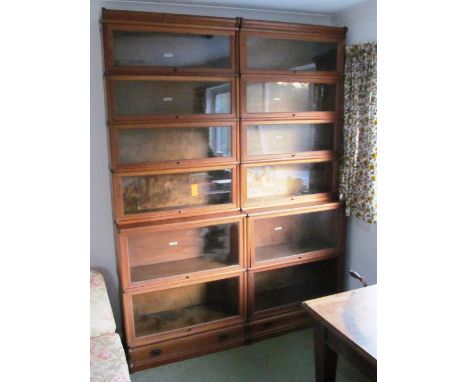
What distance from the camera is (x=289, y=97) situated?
2805 mm

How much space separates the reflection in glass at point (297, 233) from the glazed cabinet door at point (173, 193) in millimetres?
447

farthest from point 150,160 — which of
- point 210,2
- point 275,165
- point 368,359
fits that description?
point 368,359

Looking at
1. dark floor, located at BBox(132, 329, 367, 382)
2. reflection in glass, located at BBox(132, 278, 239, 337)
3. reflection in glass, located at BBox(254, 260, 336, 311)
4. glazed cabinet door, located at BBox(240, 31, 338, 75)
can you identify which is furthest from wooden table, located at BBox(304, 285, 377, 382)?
glazed cabinet door, located at BBox(240, 31, 338, 75)

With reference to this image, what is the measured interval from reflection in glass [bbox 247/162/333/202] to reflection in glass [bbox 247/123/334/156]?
0.40ft

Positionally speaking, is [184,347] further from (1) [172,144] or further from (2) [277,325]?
(1) [172,144]

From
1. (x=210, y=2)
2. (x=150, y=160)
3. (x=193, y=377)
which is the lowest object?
(x=193, y=377)

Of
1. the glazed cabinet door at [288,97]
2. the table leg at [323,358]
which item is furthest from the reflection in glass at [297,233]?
the table leg at [323,358]

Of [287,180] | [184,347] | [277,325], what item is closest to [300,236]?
[287,180]

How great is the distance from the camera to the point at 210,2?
259 centimetres

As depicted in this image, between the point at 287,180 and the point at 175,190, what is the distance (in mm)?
848

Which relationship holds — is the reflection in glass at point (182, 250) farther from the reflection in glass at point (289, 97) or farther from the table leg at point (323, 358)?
the table leg at point (323, 358)

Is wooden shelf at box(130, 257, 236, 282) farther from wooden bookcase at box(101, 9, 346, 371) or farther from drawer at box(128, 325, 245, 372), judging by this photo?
drawer at box(128, 325, 245, 372)
